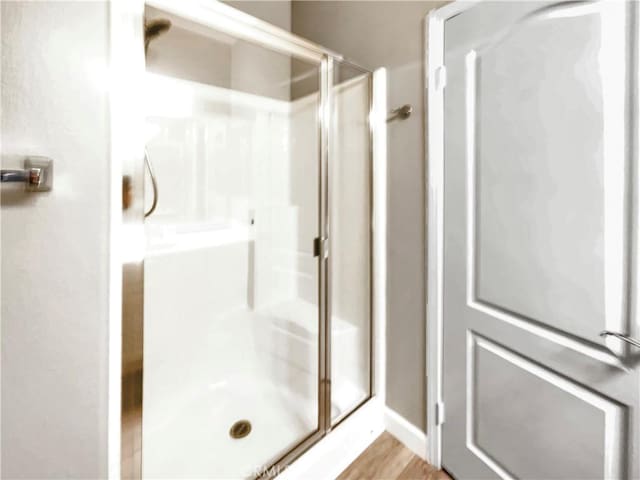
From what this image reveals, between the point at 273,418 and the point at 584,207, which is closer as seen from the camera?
the point at 584,207

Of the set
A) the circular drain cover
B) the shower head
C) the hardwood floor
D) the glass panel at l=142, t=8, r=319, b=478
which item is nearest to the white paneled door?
the hardwood floor

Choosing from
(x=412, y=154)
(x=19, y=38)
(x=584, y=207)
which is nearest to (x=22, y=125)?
(x=19, y=38)

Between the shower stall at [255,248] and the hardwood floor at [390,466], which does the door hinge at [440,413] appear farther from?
the shower stall at [255,248]

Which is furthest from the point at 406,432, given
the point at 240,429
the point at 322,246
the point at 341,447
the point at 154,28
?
the point at 154,28

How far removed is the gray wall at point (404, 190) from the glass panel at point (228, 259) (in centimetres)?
36

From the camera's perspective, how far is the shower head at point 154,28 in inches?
34.7

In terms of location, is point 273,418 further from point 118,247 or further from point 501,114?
point 501,114

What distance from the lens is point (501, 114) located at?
3.53 ft

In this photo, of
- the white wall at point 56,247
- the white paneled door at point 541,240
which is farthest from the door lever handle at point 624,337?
the white wall at point 56,247

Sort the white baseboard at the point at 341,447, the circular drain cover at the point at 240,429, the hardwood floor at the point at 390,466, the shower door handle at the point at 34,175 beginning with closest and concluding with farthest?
the shower door handle at the point at 34,175, the white baseboard at the point at 341,447, the hardwood floor at the point at 390,466, the circular drain cover at the point at 240,429

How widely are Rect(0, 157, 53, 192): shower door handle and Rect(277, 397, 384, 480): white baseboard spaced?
45.5 inches

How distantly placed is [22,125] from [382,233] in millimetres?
1300

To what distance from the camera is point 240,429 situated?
1.50m

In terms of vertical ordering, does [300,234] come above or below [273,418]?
above
